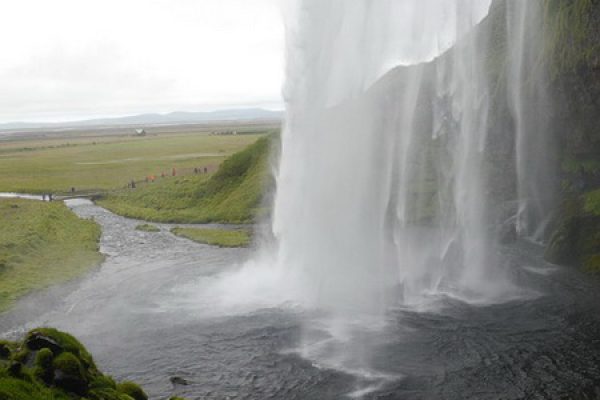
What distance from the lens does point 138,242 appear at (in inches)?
2210

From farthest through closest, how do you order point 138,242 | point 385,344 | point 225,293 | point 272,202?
point 272,202 → point 138,242 → point 225,293 → point 385,344

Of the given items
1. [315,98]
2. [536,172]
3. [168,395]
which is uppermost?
[315,98]

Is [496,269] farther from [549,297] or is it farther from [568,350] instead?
[568,350]

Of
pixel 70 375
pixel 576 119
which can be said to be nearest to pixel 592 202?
pixel 576 119

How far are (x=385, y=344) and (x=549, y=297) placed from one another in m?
11.5

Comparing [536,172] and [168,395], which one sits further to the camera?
[536,172]

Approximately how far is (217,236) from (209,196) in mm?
20371

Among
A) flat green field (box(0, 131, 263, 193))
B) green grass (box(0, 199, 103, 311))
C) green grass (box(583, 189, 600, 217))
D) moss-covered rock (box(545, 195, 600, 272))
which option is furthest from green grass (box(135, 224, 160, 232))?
green grass (box(583, 189, 600, 217))

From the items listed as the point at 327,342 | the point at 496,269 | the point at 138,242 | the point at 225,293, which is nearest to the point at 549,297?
the point at 496,269

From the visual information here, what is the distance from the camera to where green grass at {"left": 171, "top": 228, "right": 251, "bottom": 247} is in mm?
53850

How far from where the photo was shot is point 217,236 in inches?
2253

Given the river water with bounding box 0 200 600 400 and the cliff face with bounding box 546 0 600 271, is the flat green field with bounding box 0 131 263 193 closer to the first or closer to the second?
the cliff face with bounding box 546 0 600 271

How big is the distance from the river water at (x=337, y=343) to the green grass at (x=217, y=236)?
1402cm

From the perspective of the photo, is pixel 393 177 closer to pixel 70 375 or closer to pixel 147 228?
pixel 147 228
